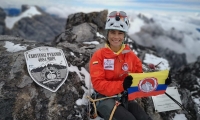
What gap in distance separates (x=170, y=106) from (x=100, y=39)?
6.33 metres

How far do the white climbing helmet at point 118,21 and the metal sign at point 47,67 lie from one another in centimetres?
240

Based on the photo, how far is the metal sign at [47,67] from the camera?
632 cm

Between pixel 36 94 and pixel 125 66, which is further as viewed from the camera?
pixel 36 94

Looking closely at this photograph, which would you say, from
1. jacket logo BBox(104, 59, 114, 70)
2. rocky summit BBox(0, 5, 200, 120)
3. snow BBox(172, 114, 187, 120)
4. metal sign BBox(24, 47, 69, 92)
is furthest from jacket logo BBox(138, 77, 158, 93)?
snow BBox(172, 114, 187, 120)

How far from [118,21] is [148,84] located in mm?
2146

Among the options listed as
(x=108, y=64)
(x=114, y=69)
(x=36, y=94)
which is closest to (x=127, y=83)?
(x=114, y=69)

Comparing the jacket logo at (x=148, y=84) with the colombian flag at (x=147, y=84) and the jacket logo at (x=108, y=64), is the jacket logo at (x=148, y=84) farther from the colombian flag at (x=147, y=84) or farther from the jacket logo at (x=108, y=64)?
the jacket logo at (x=108, y=64)

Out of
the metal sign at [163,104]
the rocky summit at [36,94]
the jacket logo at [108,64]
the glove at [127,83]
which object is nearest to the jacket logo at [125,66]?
the jacket logo at [108,64]

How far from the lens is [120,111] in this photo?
5.42 metres

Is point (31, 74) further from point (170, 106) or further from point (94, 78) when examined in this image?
point (170, 106)

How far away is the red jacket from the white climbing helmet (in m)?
0.64

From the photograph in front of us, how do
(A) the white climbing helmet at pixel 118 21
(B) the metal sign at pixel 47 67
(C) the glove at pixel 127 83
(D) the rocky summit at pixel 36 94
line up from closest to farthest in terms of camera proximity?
(C) the glove at pixel 127 83
(A) the white climbing helmet at pixel 118 21
(D) the rocky summit at pixel 36 94
(B) the metal sign at pixel 47 67

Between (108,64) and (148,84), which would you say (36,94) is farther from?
(148,84)

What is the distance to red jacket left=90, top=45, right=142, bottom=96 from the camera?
537cm
